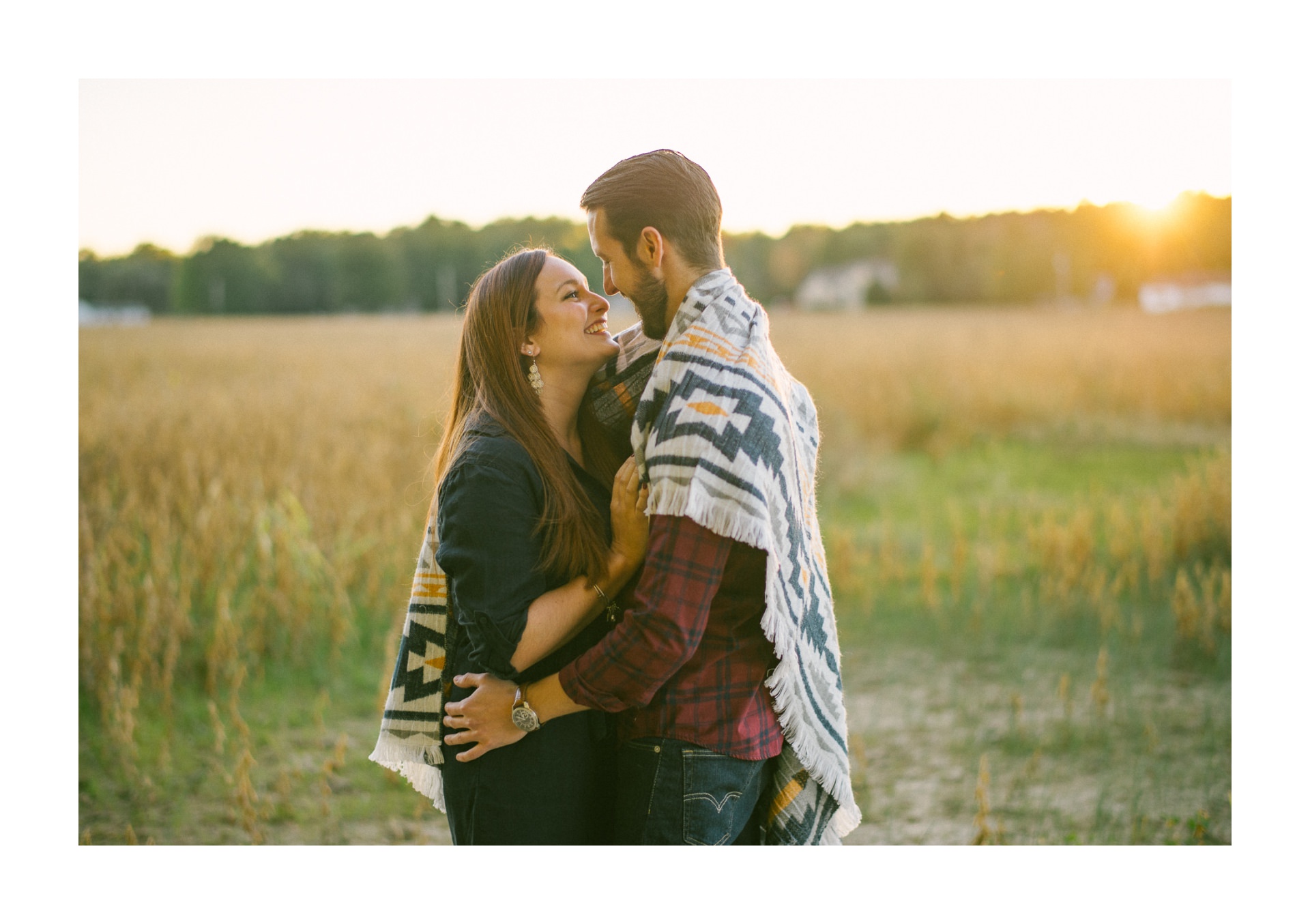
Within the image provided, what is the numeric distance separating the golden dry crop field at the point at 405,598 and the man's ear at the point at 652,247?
934 millimetres

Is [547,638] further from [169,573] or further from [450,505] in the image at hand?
[169,573]

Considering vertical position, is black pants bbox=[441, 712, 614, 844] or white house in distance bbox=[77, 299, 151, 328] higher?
white house in distance bbox=[77, 299, 151, 328]

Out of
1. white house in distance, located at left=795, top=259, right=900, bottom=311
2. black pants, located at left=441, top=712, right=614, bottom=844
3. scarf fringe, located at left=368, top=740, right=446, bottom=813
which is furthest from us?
white house in distance, located at left=795, top=259, right=900, bottom=311

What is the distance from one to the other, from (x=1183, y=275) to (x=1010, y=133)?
2060 mm

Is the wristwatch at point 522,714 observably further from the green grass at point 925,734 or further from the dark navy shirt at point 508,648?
the green grass at point 925,734

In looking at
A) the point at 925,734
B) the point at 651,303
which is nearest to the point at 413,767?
the point at 651,303

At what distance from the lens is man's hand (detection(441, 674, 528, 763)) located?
1.64 m

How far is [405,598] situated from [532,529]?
9.88 ft

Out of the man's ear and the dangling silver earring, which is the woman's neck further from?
the man's ear

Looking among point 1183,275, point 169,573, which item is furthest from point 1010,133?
point 169,573

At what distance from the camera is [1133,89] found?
3.50 meters

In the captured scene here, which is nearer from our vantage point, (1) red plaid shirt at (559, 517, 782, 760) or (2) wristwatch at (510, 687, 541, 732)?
(1) red plaid shirt at (559, 517, 782, 760)

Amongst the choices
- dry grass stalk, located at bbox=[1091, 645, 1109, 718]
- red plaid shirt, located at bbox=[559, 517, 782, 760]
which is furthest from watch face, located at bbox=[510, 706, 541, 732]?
dry grass stalk, located at bbox=[1091, 645, 1109, 718]

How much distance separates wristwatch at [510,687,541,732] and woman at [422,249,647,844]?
48mm
